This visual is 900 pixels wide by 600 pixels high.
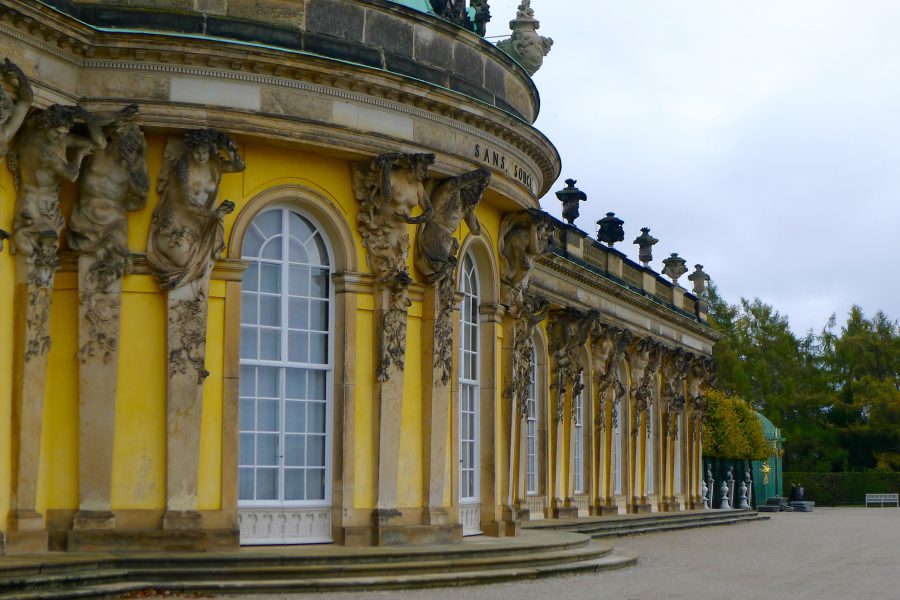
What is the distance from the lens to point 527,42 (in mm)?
22125

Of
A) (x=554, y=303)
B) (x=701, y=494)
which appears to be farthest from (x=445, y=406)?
(x=701, y=494)

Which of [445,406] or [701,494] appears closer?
[445,406]

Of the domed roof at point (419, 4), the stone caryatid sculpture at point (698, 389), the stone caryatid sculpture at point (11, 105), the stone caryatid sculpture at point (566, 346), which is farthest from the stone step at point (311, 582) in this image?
the stone caryatid sculpture at point (698, 389)

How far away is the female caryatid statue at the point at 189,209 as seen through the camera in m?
15.7

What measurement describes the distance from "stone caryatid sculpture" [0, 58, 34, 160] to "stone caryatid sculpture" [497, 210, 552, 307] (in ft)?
28.6

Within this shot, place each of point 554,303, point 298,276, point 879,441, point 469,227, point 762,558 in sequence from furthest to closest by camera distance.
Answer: point 879,441 < point 554,303 < point 762,558 < point 469,227 < point 298,276

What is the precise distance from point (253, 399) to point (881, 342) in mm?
63127

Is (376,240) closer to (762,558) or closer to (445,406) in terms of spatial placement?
(445,406)

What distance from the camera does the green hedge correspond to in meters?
63.9

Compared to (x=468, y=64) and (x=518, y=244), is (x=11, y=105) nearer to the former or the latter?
(x=468, y=64)

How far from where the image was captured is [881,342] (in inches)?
2904

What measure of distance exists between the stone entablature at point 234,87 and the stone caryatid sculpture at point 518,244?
123 inches

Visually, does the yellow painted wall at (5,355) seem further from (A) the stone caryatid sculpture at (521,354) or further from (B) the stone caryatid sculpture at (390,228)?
(A) the stone caryatid sculpture at (521,354)

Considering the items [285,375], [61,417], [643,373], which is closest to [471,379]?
[285,375]
